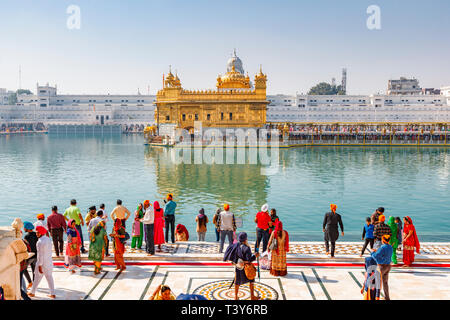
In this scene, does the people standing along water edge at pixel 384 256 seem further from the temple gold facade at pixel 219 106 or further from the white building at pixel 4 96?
the white building at pixel 4 96

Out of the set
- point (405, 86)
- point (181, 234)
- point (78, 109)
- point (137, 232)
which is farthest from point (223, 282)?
point (405, 86)

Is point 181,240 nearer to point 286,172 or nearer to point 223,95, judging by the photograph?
point 286,172

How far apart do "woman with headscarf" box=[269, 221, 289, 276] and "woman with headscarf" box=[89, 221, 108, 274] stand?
11.2 ft

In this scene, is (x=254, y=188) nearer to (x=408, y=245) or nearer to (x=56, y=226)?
(x=408, y=245)

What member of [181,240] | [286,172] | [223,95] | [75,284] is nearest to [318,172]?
[286,172]

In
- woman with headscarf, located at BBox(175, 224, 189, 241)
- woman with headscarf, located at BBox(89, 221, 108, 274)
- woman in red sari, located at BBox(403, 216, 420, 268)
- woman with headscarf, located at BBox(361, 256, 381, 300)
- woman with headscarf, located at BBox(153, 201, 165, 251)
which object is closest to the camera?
woman with headscarf, located at BBox(361, 256, 381, 300)

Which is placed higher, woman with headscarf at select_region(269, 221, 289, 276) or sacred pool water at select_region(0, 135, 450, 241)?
woman with headscarf at select_region(269, 221, 289, 276)

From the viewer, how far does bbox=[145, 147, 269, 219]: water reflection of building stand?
1725cm

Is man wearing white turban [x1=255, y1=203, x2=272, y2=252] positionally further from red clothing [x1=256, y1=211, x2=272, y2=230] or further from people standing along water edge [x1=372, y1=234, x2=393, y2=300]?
people standing along water edge [x1=372, y1=234, x2=393, y2=300]

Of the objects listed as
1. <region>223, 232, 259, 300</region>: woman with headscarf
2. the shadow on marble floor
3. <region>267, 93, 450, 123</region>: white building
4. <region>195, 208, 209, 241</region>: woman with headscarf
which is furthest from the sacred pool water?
<region>267, 93, 450, 123</region>: white building

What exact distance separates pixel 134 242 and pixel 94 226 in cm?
172

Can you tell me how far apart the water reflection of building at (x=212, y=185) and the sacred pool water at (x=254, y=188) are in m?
0.04

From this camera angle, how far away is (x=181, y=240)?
11.2m

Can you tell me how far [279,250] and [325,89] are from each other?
116 meters
